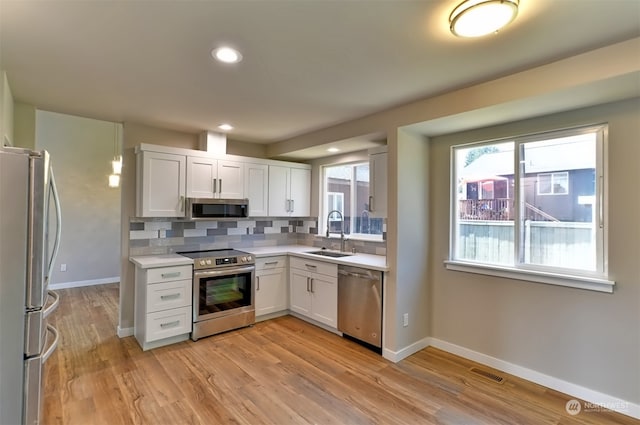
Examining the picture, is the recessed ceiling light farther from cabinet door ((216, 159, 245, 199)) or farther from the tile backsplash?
the tile backsplash

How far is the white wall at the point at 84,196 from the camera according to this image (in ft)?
18.8

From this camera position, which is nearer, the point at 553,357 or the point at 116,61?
the point at 116,61

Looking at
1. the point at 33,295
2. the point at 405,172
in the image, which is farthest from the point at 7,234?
the point at 405,172

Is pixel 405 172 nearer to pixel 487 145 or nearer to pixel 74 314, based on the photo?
pixel 487 145

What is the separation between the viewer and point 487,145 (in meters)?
3.06

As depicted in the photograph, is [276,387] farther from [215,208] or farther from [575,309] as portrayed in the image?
[575,309]

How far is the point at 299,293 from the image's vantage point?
4113mm

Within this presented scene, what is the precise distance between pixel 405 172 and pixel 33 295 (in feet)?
9.48

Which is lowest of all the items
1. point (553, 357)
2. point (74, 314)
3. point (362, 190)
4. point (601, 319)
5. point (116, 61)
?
point (74, 314)

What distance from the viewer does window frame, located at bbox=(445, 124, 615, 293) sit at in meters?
2.37

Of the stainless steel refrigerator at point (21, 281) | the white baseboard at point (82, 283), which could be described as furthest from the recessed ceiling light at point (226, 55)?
the white baseboard at point (82, 283)

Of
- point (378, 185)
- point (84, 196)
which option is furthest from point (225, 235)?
point (84, 196)

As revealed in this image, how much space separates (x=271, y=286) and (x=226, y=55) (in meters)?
2.91

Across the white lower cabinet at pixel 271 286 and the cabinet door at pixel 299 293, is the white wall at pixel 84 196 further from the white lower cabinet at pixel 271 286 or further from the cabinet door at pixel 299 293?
the cabinet door at pixel 299 293
